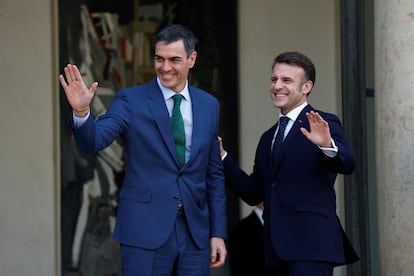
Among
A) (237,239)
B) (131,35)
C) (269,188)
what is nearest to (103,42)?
(131,35)

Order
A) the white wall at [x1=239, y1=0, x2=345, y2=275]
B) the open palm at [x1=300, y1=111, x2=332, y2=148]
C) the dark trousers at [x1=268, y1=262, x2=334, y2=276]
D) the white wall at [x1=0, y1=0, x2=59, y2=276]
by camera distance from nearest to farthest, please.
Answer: the open palm at [x1=300, y1=111, x2=332, y2=148] < the dark trousers at [x1=268, y1=262, x2=334, y2=276] < the white wall at [x1=0, y1=0, x2=59, y2=276] < the white wall at [x1=239, y1=0, x2=345, y2=275]

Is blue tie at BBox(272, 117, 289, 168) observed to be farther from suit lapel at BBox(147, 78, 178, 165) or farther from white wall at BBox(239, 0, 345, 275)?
white wall at BBox(239, 0, 345, 275)

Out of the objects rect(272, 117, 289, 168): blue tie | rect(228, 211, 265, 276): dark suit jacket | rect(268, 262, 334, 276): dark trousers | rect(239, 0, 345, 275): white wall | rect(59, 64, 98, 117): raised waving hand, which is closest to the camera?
rect(59, 64, 98, 117): raised waving hand

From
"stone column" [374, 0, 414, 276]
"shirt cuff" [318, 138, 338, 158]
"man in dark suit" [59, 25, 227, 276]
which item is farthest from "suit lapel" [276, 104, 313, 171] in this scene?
"stone column" [374, 0, 414, 276]

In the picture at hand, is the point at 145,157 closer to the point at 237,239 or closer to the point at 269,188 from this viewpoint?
the point at 269,188

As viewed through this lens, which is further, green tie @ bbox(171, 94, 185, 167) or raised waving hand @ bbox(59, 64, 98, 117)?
green tie @ bbox(171, 94, 185, 167)

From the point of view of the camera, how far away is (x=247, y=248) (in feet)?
21.6

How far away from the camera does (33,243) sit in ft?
27.2

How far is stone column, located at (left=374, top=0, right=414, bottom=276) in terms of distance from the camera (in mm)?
5969

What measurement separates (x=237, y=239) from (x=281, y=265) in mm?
876

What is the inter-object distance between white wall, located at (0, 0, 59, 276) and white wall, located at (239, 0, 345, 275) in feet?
4.68

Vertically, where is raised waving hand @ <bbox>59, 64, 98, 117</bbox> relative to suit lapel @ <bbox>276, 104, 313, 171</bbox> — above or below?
above

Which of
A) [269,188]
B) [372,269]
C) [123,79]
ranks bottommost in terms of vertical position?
[372,269]

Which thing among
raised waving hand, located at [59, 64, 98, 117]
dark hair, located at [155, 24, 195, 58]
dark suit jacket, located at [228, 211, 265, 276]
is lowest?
dark suit jacket, located at [228, 211, 265, 276]
